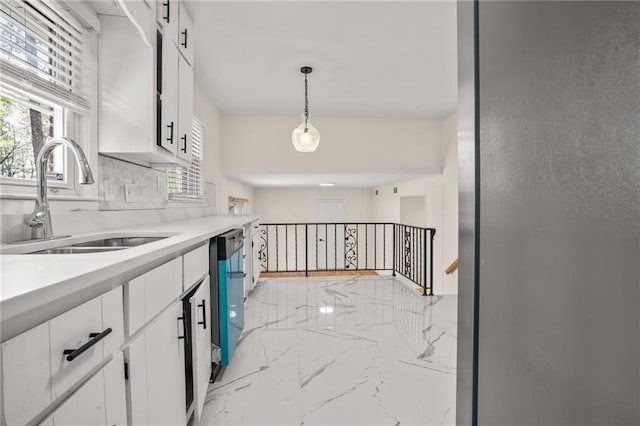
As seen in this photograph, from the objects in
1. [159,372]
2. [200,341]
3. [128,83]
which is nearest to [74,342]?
[159,372]

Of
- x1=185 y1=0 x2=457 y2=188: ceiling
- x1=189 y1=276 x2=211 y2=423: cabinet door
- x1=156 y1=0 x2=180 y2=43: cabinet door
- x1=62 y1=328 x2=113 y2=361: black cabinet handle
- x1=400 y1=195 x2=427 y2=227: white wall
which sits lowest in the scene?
x1=189 y1=276 x2=211 y2=423: cabinet door

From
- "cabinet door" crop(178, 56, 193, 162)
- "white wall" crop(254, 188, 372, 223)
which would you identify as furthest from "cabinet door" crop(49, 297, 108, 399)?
"white wall" crop(254, 188, 372, 223)

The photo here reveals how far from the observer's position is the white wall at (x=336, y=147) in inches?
179

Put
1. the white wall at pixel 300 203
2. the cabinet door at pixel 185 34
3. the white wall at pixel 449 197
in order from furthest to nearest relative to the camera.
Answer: the white wall at pixel 300 203 < the white wall at pixel 449 197 < the cabinet door at pixel 185 34

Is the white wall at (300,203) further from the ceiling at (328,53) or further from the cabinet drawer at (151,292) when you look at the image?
the cabinet drawer at (151,292)

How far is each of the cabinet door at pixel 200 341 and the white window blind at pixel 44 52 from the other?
3.54 ft

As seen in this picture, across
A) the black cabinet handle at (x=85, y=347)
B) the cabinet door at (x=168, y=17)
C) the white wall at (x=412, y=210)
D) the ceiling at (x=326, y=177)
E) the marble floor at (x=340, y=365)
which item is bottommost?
the marble floor at (x=340, y=365)

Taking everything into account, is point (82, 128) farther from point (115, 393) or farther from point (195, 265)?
point (115, 393)

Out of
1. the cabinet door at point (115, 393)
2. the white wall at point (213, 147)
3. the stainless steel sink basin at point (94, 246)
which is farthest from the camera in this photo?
the white wall at point (213, 147)

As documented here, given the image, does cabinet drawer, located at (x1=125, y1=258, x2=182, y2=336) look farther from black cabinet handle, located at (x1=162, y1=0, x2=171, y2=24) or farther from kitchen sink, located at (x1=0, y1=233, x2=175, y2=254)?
black cabinet handle, located at (x1=162, y1=0, x2=171, y2=24)

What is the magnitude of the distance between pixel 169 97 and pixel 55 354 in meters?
1.78

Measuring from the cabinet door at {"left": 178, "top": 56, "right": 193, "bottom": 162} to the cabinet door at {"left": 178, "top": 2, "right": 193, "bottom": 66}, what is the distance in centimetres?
6

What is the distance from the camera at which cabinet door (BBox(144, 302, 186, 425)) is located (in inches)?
40.6

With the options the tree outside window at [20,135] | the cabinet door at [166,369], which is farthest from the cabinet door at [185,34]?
the cabinet door at [166,369]
